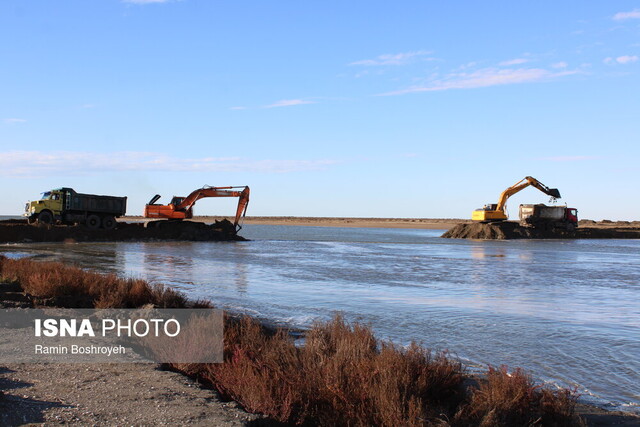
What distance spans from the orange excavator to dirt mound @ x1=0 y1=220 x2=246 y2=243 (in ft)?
2.29

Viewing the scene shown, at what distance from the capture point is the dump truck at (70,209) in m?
43.7

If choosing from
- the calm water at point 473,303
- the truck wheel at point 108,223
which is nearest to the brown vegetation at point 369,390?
the calm water at point 473,303

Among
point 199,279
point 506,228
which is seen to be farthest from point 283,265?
point 506,228

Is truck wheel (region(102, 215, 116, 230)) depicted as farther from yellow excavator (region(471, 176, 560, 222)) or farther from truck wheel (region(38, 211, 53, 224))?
yellow excavator (region(471, 176, 560, 222))

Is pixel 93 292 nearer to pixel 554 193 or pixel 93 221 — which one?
pixel 93 221

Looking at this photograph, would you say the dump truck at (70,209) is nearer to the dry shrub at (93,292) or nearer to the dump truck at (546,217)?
the dry shrub at (93,292)

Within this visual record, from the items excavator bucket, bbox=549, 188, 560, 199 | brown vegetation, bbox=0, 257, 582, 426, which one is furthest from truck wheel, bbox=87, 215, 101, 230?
excavator bucket, bbox=549, 188, 560, 199

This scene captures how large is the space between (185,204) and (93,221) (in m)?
7.56

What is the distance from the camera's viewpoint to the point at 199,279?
63.4 ft

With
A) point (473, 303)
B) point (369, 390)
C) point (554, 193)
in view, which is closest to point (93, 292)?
point (369, 390)

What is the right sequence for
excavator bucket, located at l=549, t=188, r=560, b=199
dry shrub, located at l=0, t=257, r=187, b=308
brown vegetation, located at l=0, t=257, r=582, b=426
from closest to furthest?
brown vegetation, located at l=0, t=257, r=582, b=426
dry shrub, located at l=0, t=257, r=187, b=308
excavator bucket, located at l=549, t=188, r=560, b=199

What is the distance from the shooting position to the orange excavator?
4800cm

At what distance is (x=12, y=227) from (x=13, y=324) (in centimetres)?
3398

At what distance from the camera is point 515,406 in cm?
538
